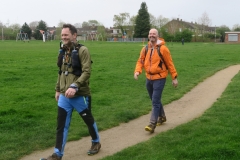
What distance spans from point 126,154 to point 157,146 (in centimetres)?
65

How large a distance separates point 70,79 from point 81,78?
24 centimetres

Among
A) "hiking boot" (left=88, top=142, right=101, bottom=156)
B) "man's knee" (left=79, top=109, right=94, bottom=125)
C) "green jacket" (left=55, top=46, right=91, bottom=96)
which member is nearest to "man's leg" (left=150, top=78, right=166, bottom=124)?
"hiking boot" (left=88, top=142, right=101, bottom=156)

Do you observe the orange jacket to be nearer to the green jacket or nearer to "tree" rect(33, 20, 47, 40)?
the green jacket

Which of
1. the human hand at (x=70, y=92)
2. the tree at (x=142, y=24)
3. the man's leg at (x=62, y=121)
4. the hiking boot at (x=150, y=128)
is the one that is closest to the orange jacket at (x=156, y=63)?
the hiking boot at (x=150, y=128)

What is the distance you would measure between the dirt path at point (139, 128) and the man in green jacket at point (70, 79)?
589mm

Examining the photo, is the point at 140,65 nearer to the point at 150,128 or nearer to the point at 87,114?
the point at 150,128

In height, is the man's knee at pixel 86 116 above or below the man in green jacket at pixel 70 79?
below

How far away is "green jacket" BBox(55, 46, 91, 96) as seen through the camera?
4.89 metres

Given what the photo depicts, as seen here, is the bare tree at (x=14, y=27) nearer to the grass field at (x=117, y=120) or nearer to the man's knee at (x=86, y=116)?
the grass field at (x=117, y=120)

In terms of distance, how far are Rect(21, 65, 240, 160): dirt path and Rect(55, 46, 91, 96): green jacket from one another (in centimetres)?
114

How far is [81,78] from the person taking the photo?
192 inches

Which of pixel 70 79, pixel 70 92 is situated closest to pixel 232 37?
pixel 70 79

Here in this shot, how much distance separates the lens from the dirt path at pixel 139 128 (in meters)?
5.62

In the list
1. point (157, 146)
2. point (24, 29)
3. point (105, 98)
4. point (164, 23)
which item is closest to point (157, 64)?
point (157, 146)
